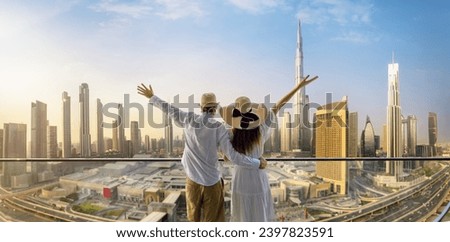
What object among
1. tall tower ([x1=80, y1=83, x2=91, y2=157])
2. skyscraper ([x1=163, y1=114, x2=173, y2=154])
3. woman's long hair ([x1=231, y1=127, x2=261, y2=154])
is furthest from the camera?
tall tower ([x1=80, y1=83, x2=91, y2=157])

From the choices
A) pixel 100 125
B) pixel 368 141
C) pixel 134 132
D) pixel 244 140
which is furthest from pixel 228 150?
pixel 368 141

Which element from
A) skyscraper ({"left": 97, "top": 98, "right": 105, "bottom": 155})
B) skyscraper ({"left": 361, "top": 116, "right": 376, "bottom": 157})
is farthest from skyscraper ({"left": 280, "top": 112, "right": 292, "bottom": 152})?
skyscraper ({"left": 97, "top": 98, "right": 105, "bottom": 155})

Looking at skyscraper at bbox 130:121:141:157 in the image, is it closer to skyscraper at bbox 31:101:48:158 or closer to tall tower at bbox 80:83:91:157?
tall tower at bbox 80:83:91:157

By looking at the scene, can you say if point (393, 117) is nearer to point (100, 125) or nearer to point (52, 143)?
point (100, 125)

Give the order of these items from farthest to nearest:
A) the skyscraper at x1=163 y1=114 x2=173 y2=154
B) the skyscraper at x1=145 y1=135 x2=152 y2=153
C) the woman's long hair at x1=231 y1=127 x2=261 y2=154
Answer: the skyscraper at x1=145 y1=135 x2=152 y2=153, the skyscraper at x1=163 y1=114 x2=173 y2=154, the woman's long hair at x1=231 y1=127 x2=261 y2=154

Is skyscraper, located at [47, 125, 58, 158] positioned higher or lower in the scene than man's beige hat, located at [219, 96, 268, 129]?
lower

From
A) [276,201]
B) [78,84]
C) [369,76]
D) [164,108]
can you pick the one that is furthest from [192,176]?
[369,76]

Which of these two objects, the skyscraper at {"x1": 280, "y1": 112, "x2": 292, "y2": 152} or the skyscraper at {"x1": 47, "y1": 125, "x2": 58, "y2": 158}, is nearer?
the skyscraper at {"x1": 280, "y1": 112, "x2": 292, "y2": 152}

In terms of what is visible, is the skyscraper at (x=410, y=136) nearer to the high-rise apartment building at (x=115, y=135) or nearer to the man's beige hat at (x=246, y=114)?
the man's beige hat at (x=246, y=114)
